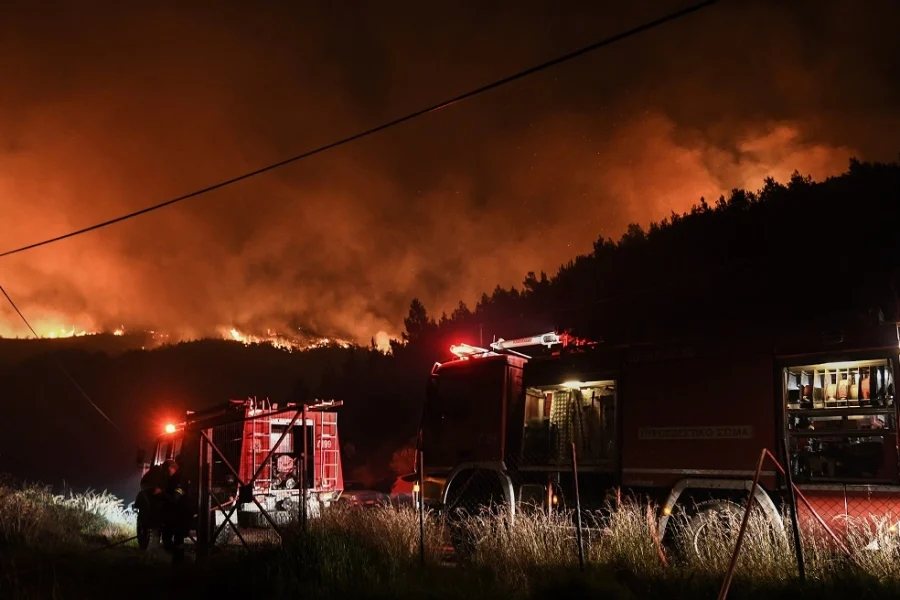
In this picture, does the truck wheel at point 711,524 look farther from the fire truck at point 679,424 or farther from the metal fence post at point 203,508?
the metal fence post at point 203,508

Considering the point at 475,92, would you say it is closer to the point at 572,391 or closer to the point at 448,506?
the point at 572,391

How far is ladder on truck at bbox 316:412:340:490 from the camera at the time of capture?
15.9m

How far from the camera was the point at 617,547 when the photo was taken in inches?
299

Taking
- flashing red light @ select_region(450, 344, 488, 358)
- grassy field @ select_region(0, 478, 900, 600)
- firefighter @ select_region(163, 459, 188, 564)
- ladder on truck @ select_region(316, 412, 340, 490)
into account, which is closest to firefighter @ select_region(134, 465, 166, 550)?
firefighter @ select_region(163, 459, 188, 564)

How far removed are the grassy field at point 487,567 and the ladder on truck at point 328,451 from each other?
5.78 m

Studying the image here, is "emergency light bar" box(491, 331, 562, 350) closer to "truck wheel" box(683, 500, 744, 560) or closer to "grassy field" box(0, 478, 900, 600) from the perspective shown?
"grassy field" box(0, 478, 900, 600)

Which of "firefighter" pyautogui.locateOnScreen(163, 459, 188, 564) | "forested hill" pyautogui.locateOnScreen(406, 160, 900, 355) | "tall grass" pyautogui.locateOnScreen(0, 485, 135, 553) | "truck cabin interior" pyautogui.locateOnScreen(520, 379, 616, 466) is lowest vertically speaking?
"tall grass" pyautogui.locateOnScreen(0, 485, 135, 553)

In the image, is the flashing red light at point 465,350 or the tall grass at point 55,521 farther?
the flashing red light at point 465,350

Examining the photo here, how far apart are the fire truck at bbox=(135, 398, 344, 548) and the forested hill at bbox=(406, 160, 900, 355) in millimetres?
9022

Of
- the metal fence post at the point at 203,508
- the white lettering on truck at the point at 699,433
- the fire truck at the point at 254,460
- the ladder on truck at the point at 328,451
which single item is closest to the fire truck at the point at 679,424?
the white lettering on truck at the point at 699,433

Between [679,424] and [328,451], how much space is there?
30.9ft

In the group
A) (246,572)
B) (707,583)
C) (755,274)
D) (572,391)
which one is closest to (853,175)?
(755,274)

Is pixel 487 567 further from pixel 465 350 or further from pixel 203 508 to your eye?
pixel 203 508

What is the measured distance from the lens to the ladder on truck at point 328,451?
15945 millimetres
